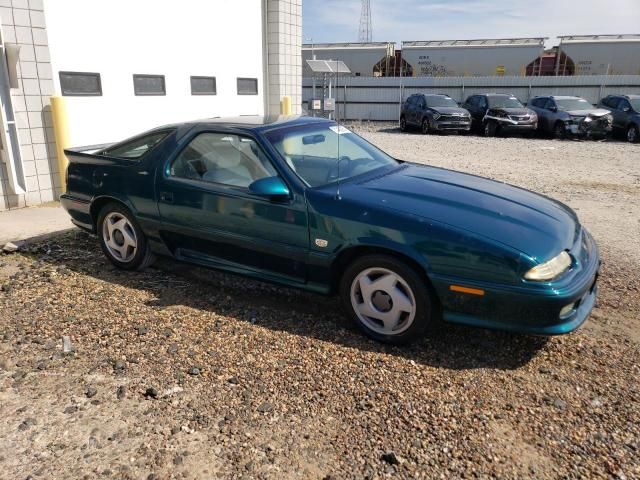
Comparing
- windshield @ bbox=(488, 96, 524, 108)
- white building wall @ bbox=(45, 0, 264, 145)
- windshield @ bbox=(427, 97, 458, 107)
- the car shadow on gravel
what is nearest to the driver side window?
the car shadow on gravel

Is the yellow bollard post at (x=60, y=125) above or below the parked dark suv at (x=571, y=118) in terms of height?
above

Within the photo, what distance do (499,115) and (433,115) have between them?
2.31 meters

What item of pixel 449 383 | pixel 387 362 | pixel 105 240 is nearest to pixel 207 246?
pixel 105 240

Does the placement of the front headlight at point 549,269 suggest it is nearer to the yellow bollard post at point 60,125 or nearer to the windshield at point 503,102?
the yellow bollard post at point 60,125

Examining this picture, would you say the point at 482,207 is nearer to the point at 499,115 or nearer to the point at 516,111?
the point at 516,111

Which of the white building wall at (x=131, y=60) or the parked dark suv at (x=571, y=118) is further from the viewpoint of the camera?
the parked dark suv at (x=571, y=118)

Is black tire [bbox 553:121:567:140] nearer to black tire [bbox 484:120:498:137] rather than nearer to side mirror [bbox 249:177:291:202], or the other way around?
black tire [bbox 484:120:498:137]

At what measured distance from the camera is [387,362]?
3.47m

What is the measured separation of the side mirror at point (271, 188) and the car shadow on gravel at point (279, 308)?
880 mm

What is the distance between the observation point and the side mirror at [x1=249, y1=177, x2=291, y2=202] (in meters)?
3.83

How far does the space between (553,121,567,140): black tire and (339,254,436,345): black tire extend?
55.0ft

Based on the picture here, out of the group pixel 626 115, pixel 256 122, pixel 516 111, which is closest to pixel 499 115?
pixel 516 111

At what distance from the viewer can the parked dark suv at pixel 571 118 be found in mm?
17609

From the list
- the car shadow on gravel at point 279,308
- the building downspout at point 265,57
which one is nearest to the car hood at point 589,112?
the building downspout at point 265,57
